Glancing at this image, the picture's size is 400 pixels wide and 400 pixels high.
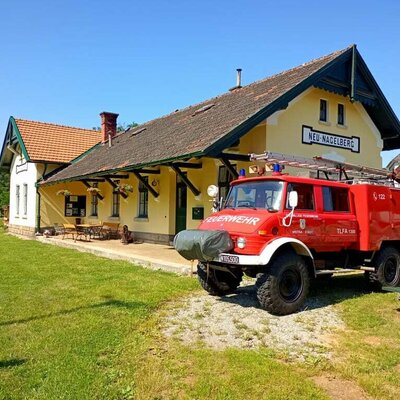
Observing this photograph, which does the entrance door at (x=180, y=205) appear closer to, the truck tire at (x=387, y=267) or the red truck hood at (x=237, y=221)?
the red truck hood at (x=237, y=221)

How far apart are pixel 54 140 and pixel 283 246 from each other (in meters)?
20.9

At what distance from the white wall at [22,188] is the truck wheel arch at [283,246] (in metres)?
18.9

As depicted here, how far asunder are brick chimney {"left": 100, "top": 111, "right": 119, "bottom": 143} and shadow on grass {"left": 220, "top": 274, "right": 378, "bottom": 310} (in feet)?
60.4

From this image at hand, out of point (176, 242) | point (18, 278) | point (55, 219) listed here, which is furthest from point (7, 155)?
point (176, 242)

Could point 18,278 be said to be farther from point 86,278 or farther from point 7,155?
point 7,155

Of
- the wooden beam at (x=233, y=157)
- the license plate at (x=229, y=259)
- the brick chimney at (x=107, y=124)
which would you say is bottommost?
the license plate at (x=229, y=259)

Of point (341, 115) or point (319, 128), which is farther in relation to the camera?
point (341, 115)

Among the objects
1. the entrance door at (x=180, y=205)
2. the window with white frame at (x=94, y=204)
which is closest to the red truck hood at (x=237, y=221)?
the entrance door at (x=180, y=205)

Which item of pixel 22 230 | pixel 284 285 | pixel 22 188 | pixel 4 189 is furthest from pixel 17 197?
pixel 284 285

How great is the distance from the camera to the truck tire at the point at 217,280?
7.70 meters

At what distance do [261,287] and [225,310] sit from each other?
2.56 feet

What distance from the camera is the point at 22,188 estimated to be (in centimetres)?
2580

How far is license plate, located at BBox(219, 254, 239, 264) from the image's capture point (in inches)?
259

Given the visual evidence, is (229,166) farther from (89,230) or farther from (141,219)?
(89,230)
